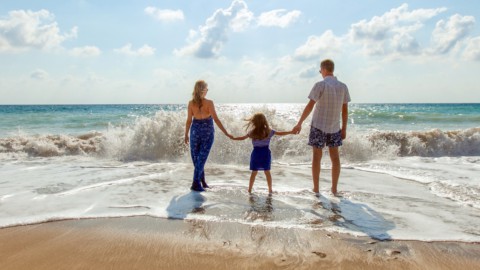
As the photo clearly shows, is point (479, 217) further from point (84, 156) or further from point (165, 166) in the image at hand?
point (84, 156)

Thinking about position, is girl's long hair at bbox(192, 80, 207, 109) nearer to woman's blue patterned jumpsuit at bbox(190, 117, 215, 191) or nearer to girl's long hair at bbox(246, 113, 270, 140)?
woman's blue patterned jumpsuit at bbox(190, 117, 215, 191)

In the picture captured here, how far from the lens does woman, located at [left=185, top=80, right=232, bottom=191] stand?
230 inches

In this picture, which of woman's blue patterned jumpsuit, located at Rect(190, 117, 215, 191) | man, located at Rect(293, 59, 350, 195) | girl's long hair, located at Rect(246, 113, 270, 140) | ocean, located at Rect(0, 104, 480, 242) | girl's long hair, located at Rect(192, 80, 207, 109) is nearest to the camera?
ocean, located at Rect(0, 104, 480, 242)

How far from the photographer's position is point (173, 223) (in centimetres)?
425

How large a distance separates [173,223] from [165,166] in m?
4.53

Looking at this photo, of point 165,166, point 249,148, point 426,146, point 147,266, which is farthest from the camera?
point 426,146

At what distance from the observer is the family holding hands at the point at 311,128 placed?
547cm

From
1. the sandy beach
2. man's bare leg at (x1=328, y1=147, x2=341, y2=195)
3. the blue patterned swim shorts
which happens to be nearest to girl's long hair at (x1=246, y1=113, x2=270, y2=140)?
the blue patterned swim shorts

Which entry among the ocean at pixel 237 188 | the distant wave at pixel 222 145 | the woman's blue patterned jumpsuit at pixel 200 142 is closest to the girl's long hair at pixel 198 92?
the woman's blue patterned jumpsuit at pixel 200 142

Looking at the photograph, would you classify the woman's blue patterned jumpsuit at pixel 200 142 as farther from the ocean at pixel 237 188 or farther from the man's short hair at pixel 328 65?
the man's short hair at pixel 328 65

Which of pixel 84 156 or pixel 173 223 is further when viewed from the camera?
pixel 84 156

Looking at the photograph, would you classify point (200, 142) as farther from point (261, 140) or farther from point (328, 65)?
point (328, 65)

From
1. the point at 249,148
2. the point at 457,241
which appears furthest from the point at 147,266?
the point at 249,148

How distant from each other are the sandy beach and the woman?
1885 mm
